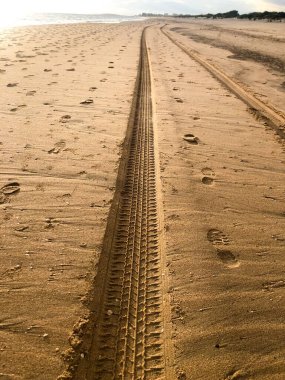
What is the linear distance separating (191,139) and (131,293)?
3.22 m

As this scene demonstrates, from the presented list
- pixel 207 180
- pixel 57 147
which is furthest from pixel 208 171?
pixel 57 147

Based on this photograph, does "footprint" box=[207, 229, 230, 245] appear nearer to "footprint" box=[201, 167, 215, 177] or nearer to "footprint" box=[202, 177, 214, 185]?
"footprint" box=[202, 177, 214, 185]

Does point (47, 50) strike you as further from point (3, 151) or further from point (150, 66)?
point (3, 151)

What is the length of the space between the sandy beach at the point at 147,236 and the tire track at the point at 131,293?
11 mm

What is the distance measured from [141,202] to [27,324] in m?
1.81

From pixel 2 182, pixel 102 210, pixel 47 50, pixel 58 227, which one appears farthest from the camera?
pixel 47 50

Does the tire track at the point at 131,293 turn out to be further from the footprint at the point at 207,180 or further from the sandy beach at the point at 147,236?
the footprint at the point at 207,180

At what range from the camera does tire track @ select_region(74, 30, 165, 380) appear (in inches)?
78.9

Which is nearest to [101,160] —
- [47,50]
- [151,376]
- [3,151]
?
[3,151]

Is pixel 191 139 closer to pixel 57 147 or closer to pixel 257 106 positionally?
pixel 57 147

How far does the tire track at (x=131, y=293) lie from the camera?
200cm

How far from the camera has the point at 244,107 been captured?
676 centimetres

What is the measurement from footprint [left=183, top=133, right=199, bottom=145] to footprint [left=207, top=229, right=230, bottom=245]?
2.21 metres

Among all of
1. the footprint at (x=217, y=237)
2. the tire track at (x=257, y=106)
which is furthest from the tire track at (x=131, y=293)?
the tire track at (x=257, y=106)
